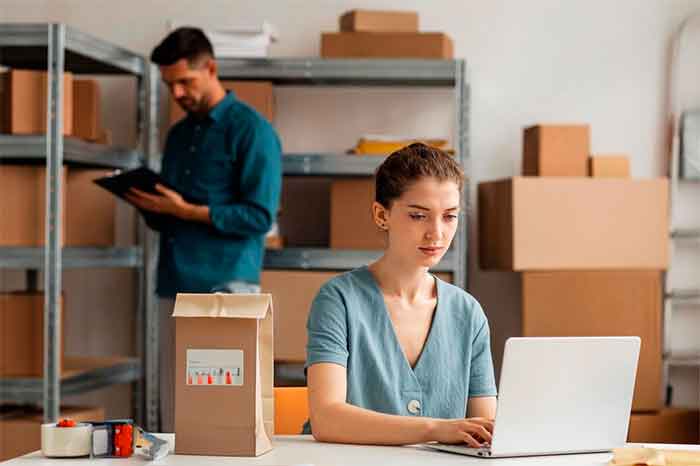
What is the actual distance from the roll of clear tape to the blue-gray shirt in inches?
16.8

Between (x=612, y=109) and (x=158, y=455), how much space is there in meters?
3.17

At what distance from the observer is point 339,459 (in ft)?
5.82

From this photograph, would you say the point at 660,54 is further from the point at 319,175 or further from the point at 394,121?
the point at 319,175

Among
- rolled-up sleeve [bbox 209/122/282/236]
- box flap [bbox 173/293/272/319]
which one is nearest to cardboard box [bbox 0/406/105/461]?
rolled-up sleeve [bbox 209/122/282/236]

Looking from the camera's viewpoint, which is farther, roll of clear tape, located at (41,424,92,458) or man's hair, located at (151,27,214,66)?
man's hair, located at (151,27,214,66)

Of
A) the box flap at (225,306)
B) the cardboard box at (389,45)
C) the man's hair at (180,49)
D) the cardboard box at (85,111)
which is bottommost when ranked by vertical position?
the box flap at (225,306)

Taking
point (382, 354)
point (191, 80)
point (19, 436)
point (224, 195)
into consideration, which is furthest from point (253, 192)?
point (382, 354)

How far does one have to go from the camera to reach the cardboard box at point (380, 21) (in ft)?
13.9

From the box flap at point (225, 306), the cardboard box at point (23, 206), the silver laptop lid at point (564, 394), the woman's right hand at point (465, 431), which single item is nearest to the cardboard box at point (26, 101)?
the cardboard box at point (23, 206)

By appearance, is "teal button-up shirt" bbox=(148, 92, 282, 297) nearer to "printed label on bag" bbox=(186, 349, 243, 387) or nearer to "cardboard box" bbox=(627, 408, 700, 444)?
"cardboard box" bbox=(627, 408, 700, 444)

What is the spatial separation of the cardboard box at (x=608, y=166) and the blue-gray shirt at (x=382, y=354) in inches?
83.4

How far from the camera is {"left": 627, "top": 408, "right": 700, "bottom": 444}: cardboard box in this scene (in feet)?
13.5

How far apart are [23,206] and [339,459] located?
2.43 metres

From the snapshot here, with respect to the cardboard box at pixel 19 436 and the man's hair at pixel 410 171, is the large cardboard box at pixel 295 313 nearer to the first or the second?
the cardboard box at pixel 19 436
